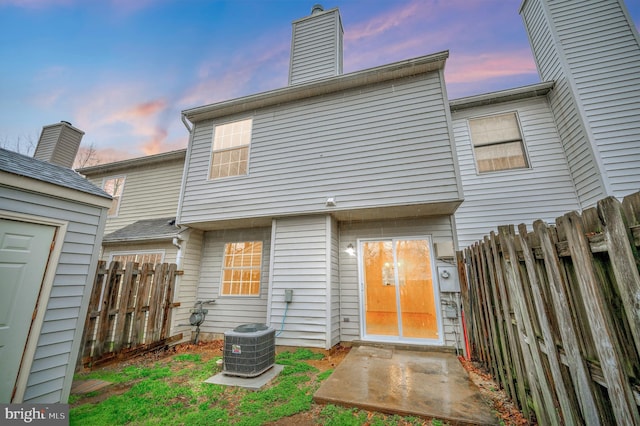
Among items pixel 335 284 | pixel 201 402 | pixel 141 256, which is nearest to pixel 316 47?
pixel 335 284

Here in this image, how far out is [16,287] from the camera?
270 centimetres

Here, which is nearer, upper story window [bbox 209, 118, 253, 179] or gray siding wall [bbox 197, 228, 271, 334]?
gray siding wall [bbox 197, 228, 271, 334]

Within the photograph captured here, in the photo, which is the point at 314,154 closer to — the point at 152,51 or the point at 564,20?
the point at 564,20

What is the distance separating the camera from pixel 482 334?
396cm

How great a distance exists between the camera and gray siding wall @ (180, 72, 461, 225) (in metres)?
5.18

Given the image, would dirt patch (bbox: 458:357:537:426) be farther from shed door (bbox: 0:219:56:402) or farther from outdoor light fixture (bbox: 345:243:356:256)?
shed door (bbox: 0:219:56:402)

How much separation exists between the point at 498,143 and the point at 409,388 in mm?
6470

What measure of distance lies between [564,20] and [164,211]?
13.5 m

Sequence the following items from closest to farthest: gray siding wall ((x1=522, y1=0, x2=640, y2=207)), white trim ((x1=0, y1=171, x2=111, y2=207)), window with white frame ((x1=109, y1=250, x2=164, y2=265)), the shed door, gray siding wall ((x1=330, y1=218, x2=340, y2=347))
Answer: the shed door, white trim ((x1=0, y1=171, x2=111, y2=207)), gray siding wall ((x1=522, y1=0, x2=640, y2=207)), gray siding wall ((x1=330, y1=218, x2=340, y2=347)), window with white frame ((x1=109, y1=250, x2=164, y2=265))

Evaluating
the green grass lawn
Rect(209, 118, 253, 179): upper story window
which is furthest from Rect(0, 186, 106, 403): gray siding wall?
Rect(209, 118, 253, 179): upper story window

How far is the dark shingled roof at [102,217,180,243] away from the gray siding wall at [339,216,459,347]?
4840 mm

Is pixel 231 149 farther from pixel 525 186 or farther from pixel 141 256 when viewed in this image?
pixel 525 186

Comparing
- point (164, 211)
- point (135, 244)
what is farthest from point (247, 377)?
point (164, 211)

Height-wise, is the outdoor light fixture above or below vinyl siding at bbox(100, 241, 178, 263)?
below
